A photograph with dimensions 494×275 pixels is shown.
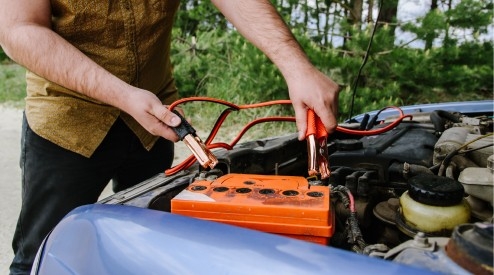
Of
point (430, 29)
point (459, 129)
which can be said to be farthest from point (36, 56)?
point (430, 29)

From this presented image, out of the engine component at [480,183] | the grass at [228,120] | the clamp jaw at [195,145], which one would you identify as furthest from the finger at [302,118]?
the grass at [228,120]

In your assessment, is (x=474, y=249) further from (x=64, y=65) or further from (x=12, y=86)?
(x=12, y=86)

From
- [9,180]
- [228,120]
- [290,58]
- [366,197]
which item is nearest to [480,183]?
[366,197]

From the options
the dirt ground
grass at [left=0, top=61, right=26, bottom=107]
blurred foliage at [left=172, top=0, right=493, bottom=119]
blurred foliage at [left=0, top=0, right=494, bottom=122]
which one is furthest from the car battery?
grass at [left=0, top=61, right=26, bottom=107]

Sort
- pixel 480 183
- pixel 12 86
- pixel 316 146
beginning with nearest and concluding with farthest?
pixel 480 183 → pixel 316 146 → pixel 12 86

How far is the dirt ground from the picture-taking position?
2918 mm

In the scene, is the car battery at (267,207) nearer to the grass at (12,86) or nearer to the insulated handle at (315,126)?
the insulated handle at (315,126)

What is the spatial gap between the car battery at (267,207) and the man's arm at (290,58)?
0.22m

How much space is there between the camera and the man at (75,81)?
132 cm

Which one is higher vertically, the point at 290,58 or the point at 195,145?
the point at 290,58

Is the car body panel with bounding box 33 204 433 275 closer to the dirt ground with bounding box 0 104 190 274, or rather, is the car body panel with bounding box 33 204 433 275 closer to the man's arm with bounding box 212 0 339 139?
the man's arm with bounding box 212 0 339 139

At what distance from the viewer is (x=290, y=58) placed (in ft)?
4.44

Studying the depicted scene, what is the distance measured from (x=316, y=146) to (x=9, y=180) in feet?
11.9

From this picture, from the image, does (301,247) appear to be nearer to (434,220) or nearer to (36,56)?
(434,220)
